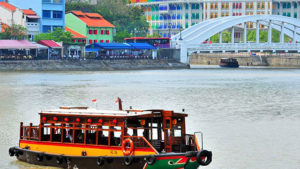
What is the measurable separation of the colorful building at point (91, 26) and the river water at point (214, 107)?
40.2 meters

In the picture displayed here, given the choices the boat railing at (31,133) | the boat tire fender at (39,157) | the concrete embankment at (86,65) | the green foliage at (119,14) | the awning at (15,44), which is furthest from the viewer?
the green foliage at (119,14)

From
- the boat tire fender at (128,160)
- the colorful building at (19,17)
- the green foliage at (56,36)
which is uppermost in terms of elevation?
the colorful building at (19,17)

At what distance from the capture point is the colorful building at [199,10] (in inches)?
6491

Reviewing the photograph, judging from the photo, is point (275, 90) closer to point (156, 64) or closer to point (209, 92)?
point (209, 92)

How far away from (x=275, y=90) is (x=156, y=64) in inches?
1831

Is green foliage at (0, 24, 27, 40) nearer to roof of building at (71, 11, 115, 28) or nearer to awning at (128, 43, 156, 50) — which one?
roof of building at (71, 11, 115, 28)

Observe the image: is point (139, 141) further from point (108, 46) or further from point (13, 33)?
point (108, 46)

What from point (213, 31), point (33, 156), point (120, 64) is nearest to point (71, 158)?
point (33, 156)

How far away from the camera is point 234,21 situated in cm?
11094

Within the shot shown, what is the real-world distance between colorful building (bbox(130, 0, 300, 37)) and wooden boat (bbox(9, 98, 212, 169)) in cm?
14257

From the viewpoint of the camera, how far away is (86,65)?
93188 millimetres

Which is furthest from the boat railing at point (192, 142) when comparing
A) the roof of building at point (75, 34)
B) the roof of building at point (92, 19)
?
the roof of building at point (92, 19)

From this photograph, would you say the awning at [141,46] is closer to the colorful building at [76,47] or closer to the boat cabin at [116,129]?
the colorful building at [76,47]

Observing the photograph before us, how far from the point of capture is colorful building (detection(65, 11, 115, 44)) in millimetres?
109938
